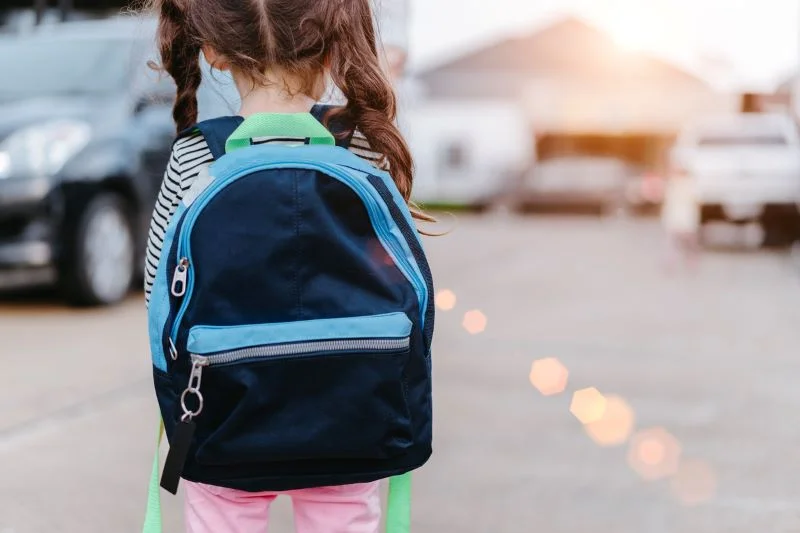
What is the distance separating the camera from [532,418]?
4.89 metres

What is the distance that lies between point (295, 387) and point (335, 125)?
19.0 inches

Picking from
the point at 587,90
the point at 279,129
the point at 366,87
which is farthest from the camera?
the point at 587,90

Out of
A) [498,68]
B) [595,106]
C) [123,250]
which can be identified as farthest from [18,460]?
[498,68]

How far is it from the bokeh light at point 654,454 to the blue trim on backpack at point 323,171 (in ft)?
8.10

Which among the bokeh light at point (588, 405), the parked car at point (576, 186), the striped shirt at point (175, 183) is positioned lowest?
the parked car at point (576, 186)

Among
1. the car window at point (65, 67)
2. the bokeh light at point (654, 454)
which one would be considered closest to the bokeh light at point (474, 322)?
the bokeh light at point (654, 454)

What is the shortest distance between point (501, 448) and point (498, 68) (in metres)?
43.9

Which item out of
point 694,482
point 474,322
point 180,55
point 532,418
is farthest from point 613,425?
point 180,55

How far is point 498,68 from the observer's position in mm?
47188

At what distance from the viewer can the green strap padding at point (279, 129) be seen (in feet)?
6.17

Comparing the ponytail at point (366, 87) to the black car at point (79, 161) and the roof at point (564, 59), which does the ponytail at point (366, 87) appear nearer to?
the black car at point (79, 161)

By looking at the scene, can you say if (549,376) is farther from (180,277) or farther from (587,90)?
(587,90)

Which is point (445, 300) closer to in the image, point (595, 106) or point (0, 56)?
point (0, 56)

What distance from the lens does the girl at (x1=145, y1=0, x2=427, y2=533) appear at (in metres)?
1.89
